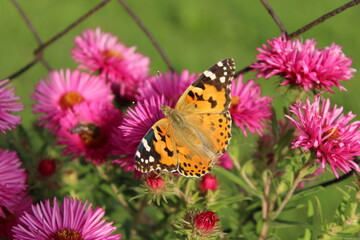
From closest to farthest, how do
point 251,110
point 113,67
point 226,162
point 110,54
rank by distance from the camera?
1. point 251,110
2. point 226,162
3. point 113,67
4. point 110,54

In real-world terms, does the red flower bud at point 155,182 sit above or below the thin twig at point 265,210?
above

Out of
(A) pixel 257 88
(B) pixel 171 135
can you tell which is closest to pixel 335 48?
(A) pixel 257 88

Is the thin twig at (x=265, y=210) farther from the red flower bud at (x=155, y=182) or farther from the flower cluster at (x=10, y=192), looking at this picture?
the flower cluster at (x=10, y=192)

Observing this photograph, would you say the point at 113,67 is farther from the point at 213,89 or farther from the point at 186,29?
the point at 186,29

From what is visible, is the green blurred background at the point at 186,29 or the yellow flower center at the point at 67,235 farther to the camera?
the green blurred background at the point at 186,29

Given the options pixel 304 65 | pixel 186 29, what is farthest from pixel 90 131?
pixel 186 29

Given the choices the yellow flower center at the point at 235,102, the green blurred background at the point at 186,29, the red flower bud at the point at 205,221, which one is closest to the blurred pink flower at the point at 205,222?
the red flower bud at the point at 205,221

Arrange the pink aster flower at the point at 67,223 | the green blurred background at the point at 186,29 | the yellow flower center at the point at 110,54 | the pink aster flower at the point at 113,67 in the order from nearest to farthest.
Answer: the pink aster flower at the point at 67,223, the pink aster flower at the point at 113,67, the yellow flower center at the point at 110,54, the green blurred background at the point at 186,29
